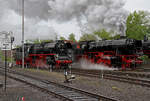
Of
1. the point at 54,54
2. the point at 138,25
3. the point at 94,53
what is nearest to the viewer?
the point at 54,54

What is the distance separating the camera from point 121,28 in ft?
74.8

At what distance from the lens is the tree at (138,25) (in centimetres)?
3181

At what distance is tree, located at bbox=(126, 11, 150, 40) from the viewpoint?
31.8m

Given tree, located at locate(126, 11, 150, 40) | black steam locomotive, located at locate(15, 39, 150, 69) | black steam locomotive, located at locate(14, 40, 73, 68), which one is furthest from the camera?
tree, located at locate(126, 11, 150, 40)

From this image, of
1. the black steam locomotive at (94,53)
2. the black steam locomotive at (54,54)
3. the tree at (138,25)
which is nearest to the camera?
the black steam locomotive at (94,53)

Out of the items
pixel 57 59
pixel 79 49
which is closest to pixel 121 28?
pixel 79 49

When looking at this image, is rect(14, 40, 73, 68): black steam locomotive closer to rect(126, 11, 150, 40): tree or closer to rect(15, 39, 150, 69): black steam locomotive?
rect(15, 39, 150, 69): black steam locomotive

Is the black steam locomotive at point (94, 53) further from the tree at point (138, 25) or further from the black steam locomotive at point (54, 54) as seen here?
the tree at point (138, 25)

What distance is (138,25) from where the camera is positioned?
32125 millimetres

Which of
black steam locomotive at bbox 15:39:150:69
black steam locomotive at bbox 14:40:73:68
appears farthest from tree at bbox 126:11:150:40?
black steam locomotive at bbox 14:40:73:68

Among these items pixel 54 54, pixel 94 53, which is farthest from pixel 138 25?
pixel 54 54

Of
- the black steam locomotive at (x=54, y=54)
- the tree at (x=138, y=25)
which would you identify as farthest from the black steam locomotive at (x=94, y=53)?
the tree at (x=138, y=25)

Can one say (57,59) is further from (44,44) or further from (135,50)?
(135,50)

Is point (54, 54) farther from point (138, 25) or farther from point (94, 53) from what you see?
point (138, 25)
